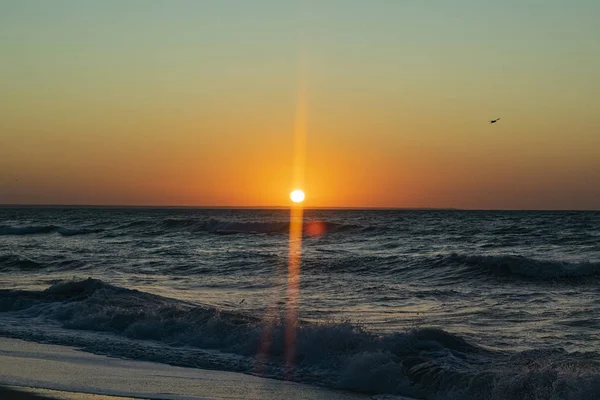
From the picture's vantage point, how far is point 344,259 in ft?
87.3

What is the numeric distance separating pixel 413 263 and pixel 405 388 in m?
15.7

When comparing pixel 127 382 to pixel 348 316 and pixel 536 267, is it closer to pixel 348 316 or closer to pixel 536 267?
A: pixel 348 316

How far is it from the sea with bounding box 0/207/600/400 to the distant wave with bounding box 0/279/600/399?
0.9 inches

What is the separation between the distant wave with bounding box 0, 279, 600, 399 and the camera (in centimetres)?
858

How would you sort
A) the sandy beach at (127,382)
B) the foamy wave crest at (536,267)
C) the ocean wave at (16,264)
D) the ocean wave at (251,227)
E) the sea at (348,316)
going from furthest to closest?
1. the ocean wave at (251,227)
2. the ocean wave at (16,264)
3. the foamy wave crest at (536,267)
4. the sea at (348,316)
5. the sandy beach at (127,382)

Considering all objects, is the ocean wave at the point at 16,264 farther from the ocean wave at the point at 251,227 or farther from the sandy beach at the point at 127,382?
the ocean wave at the point at 251,227

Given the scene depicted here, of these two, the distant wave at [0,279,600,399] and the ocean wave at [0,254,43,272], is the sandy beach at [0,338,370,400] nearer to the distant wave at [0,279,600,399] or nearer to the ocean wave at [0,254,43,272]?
the distant wave at [0,279,600,399]

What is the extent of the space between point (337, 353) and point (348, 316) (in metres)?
3.41

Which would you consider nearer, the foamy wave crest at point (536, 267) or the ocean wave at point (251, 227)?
the foamy wave crest at point (536, 267)

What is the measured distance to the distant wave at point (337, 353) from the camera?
8.58 meters

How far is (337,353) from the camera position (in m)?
10.5

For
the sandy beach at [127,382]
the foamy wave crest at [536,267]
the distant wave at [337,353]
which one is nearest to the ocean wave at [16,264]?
the distant wave at [337,353]

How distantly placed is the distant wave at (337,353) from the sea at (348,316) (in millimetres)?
23

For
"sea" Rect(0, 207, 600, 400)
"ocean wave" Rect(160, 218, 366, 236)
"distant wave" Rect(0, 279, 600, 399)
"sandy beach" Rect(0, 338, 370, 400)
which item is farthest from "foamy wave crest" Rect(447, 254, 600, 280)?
"ocean wave" Rect(160, 218, 366, 236)
